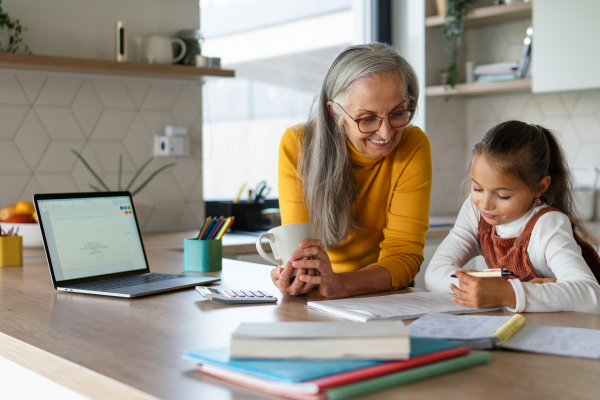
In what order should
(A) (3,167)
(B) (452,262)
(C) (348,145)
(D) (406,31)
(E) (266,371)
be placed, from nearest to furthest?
(E) (266,371)
(B) (452,262)
(C) (348,145)
(A) (3,167)
(D) (406,31)

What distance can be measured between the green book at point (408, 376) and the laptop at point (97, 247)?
29.8 inches

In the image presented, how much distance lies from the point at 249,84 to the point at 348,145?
176 centimetres

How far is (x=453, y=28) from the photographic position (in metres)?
3.46

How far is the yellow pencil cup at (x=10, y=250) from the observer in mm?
1856

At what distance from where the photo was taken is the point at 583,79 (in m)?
2.94

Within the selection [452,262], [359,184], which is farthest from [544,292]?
[359,184]

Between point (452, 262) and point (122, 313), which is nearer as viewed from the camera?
point (122, 313)

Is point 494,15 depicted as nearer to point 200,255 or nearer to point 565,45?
point 565,45

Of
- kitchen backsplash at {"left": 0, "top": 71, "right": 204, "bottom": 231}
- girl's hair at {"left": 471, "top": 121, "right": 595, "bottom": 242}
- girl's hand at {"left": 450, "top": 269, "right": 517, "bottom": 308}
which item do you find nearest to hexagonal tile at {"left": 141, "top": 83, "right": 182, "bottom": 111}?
kitchen backsplash at {"left": 0, "top": 71, "right": 204, "bottom": 231}

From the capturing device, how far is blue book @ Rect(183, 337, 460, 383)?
2.48 feet

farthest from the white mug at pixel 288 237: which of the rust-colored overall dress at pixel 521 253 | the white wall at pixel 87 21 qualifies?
the white wall at pixel 87 21

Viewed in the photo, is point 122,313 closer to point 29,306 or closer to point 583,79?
point 29,306

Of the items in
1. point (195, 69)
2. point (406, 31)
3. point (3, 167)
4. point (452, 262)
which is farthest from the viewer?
point (406, 31)

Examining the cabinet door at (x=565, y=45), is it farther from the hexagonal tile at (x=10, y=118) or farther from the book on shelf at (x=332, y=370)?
the book on shelf at (x=332, y=370)
